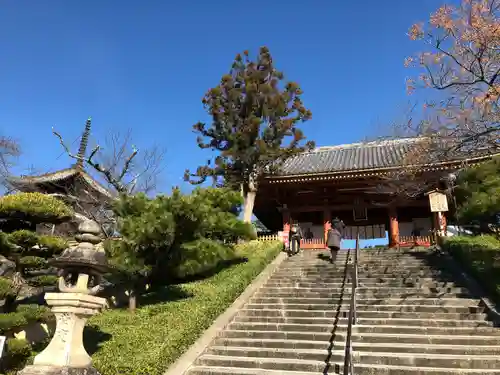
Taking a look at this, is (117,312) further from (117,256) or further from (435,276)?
(435,276)

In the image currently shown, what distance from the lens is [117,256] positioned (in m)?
9.09

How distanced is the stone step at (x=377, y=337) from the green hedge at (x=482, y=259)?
5.31 feet

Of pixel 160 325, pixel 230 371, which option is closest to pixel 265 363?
pixel 230 371

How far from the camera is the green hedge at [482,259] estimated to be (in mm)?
8366

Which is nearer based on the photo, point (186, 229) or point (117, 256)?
point (117, 256)

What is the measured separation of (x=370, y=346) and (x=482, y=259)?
14.9 feet

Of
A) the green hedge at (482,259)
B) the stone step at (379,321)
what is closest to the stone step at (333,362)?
the stone step at (379,321)

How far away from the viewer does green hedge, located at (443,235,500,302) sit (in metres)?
8.37

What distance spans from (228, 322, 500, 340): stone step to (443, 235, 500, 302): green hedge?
1.24 m

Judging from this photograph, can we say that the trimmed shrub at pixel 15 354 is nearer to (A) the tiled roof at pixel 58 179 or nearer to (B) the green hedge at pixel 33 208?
(B) the green hedge at pixel 33 208

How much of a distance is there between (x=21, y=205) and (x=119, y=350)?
3.31m

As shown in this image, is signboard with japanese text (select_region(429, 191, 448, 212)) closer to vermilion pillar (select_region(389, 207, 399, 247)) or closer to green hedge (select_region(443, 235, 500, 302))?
green hedge (select_region(443, 235, 500, 302))

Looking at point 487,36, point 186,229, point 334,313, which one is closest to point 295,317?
point 334,313

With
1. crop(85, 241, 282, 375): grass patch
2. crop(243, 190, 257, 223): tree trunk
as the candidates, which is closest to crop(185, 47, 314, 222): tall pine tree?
crop(243, 190, 257, 223): tree trunk
